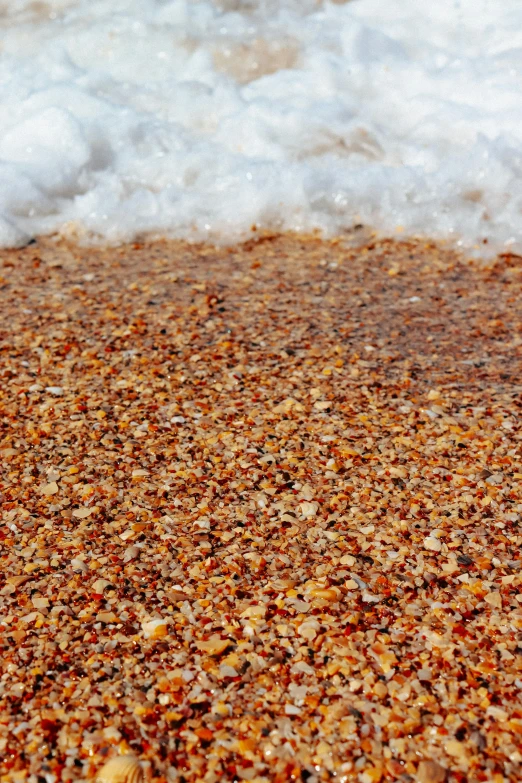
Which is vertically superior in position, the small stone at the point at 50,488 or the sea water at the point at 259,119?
the small stone at the point at 50,488

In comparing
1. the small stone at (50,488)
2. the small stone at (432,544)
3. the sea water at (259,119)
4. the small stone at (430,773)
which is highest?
the small stone at (430,773)

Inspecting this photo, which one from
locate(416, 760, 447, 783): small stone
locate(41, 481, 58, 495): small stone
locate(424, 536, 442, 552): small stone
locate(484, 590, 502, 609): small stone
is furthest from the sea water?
locate(416, 760, 447, 783): small stone

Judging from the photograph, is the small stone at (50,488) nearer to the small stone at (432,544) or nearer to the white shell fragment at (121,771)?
the white shell fragment at (121,771)

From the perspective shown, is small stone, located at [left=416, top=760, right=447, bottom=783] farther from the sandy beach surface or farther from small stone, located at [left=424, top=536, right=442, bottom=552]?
small stone, located at [left=424, top=536, right=442, bottom=552]

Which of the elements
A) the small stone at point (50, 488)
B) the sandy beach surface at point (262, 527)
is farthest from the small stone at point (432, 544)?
the small stone at point (50, 488)

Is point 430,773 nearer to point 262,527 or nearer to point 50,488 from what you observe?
point 262,527

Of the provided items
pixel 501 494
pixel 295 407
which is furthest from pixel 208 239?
pixel 501 494

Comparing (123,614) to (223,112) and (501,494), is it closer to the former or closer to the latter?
(501,494)
